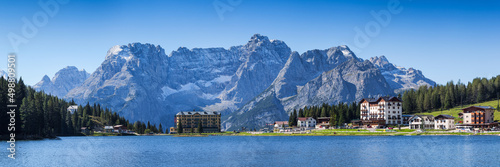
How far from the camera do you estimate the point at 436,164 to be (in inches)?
3243

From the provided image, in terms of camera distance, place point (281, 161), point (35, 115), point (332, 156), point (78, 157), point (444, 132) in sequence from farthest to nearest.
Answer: point (444, 132), point (35, 115), point (78, 157), point (332, 156), point (281, 161)

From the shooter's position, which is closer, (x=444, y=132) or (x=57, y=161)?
(x=57, y=161)

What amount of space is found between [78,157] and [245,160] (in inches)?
1372

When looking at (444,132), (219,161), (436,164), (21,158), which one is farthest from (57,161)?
(444,132)

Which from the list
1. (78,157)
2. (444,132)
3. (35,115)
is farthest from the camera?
(444,132)

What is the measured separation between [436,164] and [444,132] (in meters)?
122

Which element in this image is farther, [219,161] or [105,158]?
[105,158]

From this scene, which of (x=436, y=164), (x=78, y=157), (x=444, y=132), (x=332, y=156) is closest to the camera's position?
(x=436, y=164)

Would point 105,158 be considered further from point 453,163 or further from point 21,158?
point 453,163

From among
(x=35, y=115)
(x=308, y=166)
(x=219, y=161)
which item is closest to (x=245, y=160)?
(x=219, y=161)

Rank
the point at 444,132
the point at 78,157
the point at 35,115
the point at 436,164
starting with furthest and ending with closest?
1. the point at 444,132
2. the point at 35,115
3. the point at 78,157
4. the point at 436,164

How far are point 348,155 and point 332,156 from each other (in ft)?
12.3

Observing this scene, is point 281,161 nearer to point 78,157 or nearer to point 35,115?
point 78,157

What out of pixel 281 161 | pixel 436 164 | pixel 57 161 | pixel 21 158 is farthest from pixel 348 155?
pixel 21 158
